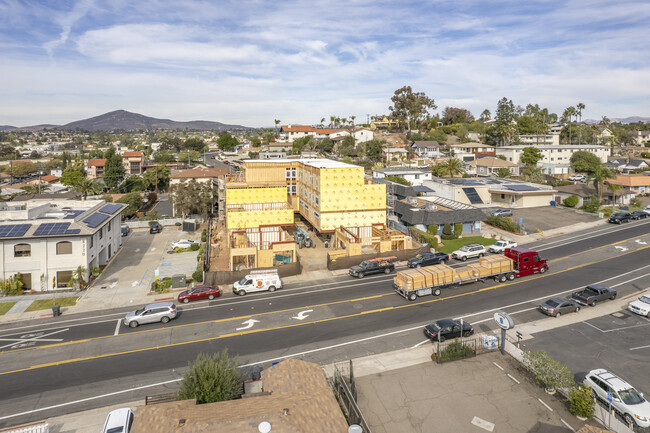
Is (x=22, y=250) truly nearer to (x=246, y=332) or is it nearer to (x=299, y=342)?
(x=246, y=332)

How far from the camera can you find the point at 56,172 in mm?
142000

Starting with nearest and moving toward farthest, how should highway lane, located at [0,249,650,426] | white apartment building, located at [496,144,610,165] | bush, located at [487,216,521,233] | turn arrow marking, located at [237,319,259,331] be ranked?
highway lane, located at [0,249,650,426]
turn arrow marking, located at [237,319,259,331]
bush, located at [487,216,521,233]
white apartment building, located at [496,144,610,165]

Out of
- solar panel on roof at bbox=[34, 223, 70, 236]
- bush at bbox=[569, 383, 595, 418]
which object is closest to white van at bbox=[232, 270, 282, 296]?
solar panel on roof at bbox=[34, 223, 70, 236]

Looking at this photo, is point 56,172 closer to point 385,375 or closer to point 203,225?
point 203,225

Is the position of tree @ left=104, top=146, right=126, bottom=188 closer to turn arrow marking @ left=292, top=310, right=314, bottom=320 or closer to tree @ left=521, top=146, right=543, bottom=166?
turn arrow marking @ left=292, top=310, right=314, bottom=320

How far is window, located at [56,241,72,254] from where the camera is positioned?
39.0 metres

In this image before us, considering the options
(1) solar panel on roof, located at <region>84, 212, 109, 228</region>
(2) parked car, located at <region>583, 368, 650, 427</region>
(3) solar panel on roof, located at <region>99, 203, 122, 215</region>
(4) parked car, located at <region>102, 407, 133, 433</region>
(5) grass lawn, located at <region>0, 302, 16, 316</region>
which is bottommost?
(5) grass lawn, located at <region>0, 302, 16, 316</region>

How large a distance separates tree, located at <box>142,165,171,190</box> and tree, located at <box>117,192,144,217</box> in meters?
21.4

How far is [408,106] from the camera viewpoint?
179125mm

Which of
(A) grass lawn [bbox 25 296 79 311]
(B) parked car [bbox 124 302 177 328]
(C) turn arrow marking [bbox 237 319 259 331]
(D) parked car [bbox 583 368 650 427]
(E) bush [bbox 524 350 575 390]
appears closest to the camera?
(D) parked car [bbox 583 368 650 427]

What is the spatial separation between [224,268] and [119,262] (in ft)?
49.6

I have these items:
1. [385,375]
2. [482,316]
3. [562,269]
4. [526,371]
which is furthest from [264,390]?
[562,269]

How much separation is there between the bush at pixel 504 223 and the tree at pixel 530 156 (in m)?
54.3

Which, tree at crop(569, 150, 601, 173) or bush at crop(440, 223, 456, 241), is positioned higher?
tree at crop(569, 150, 601, 173)
